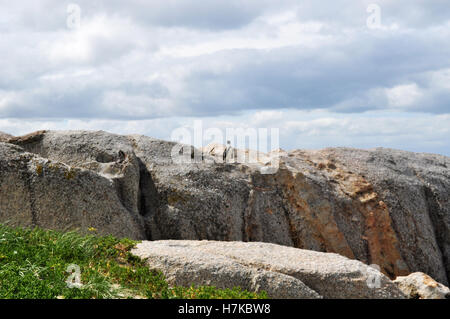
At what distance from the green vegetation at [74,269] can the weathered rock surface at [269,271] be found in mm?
287

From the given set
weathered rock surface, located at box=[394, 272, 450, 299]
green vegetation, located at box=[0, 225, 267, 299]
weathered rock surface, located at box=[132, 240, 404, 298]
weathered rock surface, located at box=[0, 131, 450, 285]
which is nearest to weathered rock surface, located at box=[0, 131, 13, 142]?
weathered rock surface, located at box=[0, 131, 450, 285]

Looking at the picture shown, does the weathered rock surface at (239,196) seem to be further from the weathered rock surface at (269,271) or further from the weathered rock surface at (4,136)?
the weathered rock surface at (269,271)

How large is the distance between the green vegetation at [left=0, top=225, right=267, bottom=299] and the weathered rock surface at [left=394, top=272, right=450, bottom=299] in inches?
175

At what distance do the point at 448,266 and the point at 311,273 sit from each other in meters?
10.8

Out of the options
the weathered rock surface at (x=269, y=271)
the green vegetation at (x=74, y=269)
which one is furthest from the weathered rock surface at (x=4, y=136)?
the weathered rock surface at (x=269, y=271)

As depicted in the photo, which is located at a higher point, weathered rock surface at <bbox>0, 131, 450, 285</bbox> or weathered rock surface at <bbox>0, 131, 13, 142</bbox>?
weathered rock surface at <bbox>0, 131, 13, 142</bbox>

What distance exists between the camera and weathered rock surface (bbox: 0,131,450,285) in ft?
42.4

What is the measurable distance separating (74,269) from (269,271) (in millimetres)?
3358

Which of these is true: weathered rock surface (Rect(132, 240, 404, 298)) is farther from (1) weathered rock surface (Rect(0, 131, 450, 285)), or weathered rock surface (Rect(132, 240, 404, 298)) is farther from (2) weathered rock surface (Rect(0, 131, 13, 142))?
(2) weathered rock surface (Rect(0, 131, 13, 142))

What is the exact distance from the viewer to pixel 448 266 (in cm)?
1881

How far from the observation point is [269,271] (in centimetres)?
981

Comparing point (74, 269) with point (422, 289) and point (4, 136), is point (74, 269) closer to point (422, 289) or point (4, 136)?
point (422, 289)

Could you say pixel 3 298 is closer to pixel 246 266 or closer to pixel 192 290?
pixel 192 290

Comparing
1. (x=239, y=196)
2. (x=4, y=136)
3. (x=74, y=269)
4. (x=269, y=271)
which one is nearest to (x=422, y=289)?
(x=269, y=271)
